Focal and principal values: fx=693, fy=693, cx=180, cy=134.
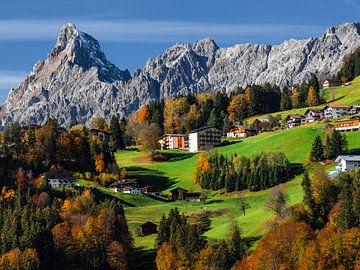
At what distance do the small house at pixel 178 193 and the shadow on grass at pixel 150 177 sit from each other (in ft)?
26.8

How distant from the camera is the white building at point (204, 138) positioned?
195 meters

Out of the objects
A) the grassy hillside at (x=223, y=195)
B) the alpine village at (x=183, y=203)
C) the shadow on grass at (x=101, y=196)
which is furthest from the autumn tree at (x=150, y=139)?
the shadow on grass at (x=101, y=196)

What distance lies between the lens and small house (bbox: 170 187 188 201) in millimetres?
147462

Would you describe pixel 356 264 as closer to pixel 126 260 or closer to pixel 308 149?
pixel 126 260

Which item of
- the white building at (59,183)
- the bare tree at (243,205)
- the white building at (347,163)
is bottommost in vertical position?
the bare tree at (243,205)

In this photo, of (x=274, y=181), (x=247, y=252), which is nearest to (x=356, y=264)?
(x=247, y=252)

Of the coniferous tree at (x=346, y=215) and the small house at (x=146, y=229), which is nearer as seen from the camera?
the coniferous tree at (x=346, y=215)

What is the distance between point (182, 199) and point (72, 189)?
23.9 metres

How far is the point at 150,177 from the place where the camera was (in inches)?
6491

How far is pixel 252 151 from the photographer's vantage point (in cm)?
16525

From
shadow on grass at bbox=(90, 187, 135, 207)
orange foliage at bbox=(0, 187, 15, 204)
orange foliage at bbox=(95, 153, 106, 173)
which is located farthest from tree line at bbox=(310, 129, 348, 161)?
orange foliage at bbox=(0, 187, 15, 204)

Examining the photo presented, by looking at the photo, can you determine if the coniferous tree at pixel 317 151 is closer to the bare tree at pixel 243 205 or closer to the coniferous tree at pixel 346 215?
the bare tree at pixel 243 205

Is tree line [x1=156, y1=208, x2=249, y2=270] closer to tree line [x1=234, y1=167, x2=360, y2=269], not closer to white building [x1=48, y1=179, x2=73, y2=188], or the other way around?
tree line [x1=234, y1=167, x2=360, y2=269]

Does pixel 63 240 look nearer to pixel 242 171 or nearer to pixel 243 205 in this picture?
pixel 243 205
